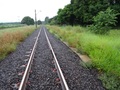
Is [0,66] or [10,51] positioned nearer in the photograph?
[0,66]

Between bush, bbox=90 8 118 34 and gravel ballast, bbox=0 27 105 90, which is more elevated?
bush, bbox=90 8 118 34

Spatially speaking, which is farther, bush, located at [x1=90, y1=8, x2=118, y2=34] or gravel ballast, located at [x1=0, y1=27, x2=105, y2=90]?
bush, located at [x1=90, y1=8, x2=118, y2=34]

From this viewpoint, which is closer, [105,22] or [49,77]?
[49,77]

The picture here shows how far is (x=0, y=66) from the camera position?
1031 cm

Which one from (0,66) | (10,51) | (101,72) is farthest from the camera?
(10,51)

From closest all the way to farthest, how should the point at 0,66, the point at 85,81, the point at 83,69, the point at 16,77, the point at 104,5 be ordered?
the point at 85,81, the point at 16,77, the point at 83,69, the point at 0,66, the point at 104,5

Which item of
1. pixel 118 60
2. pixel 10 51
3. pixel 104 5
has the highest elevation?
pixel 104 5

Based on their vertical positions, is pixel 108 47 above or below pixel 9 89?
above

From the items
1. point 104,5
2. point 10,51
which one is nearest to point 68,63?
point 10,51

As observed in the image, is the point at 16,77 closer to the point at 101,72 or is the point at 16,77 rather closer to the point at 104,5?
the point at 101,72

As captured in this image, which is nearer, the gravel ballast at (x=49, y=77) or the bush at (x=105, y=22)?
the gravel ballast at (x=49, y=77)

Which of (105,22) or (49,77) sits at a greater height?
(105,22)

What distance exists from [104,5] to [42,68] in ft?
99.0

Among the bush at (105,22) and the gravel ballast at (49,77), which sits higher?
the bush at (105,22)
